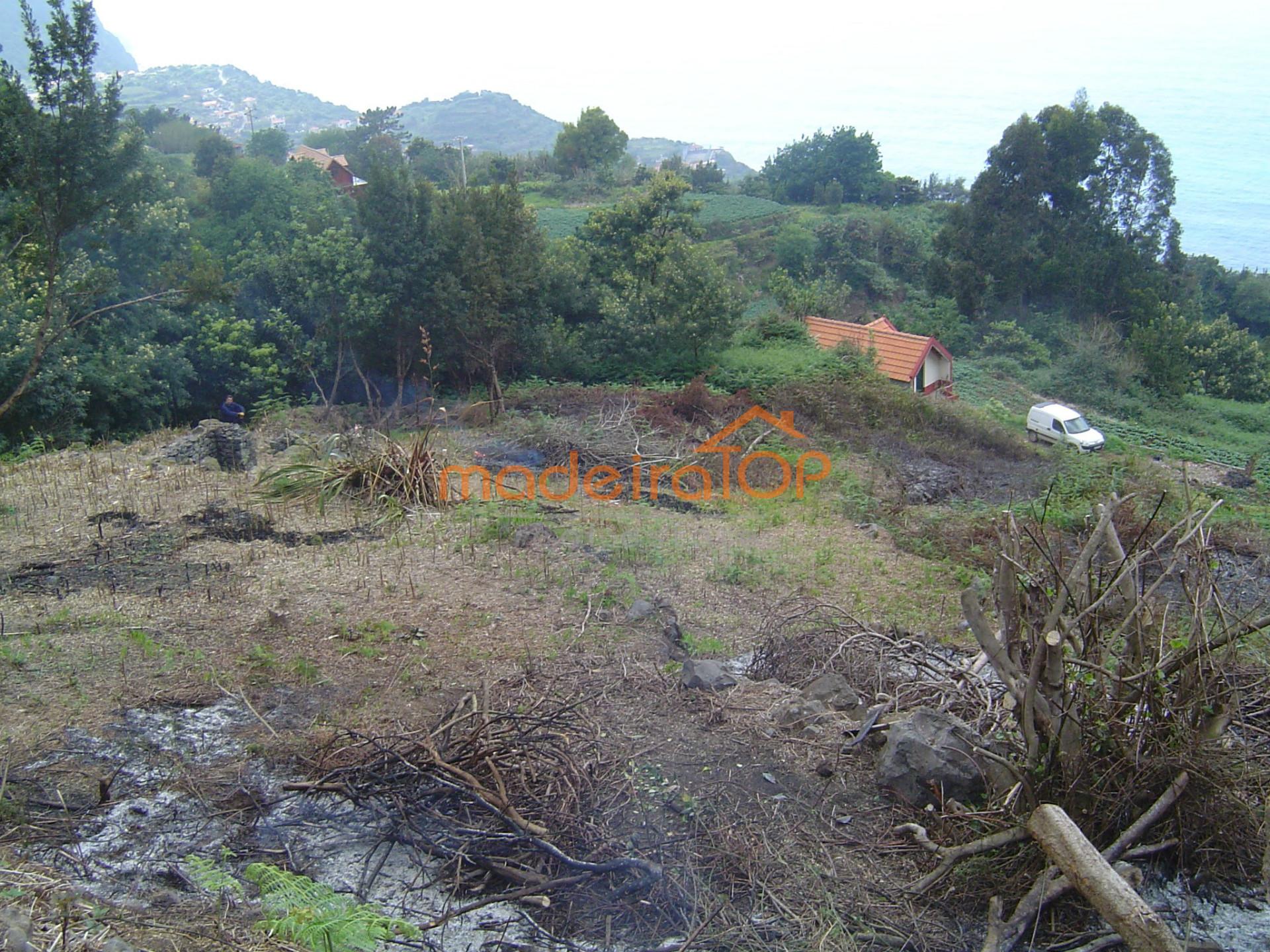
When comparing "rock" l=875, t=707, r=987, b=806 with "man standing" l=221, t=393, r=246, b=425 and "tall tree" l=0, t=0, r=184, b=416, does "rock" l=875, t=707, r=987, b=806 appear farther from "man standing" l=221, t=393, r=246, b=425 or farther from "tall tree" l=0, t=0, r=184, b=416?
"man standing" l=221, t=393, r=246, b=425

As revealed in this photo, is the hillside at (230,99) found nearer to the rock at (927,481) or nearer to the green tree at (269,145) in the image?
the green tree at (269,145)

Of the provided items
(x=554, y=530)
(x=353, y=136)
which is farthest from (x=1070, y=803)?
(x=353, y=136)

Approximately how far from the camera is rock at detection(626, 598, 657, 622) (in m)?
6.26

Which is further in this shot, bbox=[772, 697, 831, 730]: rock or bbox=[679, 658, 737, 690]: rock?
bbox=[679, 658, 737, 690]: rock

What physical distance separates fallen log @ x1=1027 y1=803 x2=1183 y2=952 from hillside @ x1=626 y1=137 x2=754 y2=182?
86.1 metres

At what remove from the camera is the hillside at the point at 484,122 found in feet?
299

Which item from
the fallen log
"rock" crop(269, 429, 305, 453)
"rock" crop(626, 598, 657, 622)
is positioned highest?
the fallen log

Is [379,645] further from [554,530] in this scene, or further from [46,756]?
[554,530]

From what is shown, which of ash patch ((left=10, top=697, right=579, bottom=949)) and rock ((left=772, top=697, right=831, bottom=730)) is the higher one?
rock ((left=772, top=697, right=831, bottom=730))

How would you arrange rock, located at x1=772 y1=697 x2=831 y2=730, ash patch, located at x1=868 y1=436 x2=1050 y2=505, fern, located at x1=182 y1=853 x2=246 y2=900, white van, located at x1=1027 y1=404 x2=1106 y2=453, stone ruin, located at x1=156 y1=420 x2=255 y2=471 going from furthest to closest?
1. white van, located at x1=1027 y1=404 x2=1106 y2=453
2. ash patch, located at x1=868 y1=436 x2=1050 y2=505
3. stone ruin, located at x1=156 y1=420 x2=255 y2=471
4. rock, located at x1=772 y1=697 x2=831 y2=730
5. fern, located at x1=182 y1=853 x2=246 y2=900

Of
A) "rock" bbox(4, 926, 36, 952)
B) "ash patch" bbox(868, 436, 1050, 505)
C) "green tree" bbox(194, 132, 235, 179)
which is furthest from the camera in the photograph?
"green tree" bbox(194, 132, 235, 179)

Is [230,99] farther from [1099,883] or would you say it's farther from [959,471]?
[1099,883]

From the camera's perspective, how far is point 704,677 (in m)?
5.27

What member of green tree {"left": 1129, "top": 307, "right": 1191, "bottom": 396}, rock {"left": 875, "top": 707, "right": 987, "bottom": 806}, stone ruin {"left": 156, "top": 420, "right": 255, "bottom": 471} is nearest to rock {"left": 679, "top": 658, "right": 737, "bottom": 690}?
rock {"left": 875, "top": 707, "right": 987, "bottom": 806}
